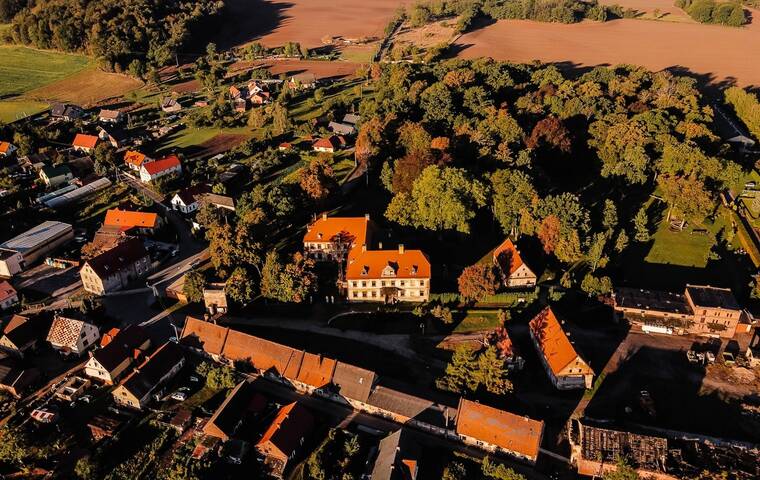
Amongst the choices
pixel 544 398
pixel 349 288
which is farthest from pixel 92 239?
pixel 544 398

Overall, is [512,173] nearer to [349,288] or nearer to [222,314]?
[349,288]

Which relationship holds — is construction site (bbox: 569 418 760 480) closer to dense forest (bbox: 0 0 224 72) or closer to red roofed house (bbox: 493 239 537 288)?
red roofed house (bbox: 493 239 537 288)

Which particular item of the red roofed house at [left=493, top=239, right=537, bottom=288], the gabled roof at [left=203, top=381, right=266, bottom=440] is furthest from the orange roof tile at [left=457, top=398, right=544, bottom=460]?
the red roofed house at [left=493, top=239, right=537, bottom=288]

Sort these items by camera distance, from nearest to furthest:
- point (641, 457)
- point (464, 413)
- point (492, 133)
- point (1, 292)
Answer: point (641, 457) < point (464, 413) < point (1, 292) < point (492, 133)

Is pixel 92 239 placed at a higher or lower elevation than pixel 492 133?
lower

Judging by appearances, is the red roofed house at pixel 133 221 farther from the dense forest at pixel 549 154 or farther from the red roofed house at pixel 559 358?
the red roofed house at pixel 559 358

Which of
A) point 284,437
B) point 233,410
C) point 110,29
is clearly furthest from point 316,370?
point 110,29

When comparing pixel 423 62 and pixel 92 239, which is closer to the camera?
pixel 92 239
